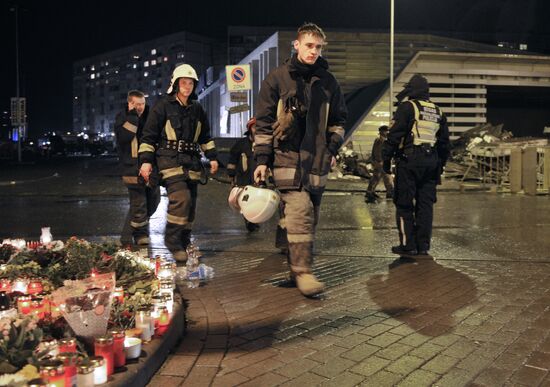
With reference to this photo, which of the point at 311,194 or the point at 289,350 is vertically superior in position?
the point at 311,194

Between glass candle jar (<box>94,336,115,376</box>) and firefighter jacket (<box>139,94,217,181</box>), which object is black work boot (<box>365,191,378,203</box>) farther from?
glass candle jar (<box>94,336,115,376</box>)

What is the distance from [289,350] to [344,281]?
1.84m

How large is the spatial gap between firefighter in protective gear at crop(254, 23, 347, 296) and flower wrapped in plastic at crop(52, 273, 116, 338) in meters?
1.81

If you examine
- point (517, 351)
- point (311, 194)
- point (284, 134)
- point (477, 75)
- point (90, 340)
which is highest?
point (477, 75)

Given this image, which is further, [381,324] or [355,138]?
[355,138]

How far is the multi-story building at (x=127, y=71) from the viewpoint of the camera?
4186 inches

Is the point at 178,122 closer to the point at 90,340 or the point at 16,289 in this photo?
the point at 16,289

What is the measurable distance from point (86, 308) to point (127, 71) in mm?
129285

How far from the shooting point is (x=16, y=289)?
3.85m

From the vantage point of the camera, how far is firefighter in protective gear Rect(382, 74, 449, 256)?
6.09 m

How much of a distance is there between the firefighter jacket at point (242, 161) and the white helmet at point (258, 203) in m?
3.36

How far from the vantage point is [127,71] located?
126 m

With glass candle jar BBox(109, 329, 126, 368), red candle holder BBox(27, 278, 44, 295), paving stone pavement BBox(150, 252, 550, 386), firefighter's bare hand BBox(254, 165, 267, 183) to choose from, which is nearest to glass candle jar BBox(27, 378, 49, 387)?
glass candle jar BBox(109, 329, 126, 368)

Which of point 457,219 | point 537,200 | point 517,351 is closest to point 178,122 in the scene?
point 517,351
